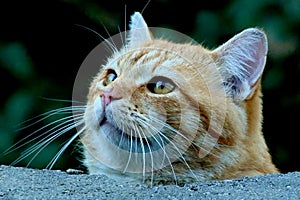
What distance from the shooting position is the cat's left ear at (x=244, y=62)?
3.02m

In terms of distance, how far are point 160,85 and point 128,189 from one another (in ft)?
1.77

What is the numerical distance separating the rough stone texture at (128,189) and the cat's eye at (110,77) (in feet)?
1.71

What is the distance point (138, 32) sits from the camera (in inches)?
135

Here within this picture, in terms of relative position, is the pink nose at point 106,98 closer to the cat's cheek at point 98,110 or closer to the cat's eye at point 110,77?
the cat's cheek at point 98,110

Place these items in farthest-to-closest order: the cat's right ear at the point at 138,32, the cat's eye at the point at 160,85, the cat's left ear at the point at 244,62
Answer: the cat's right ear at the point at 138,32 < the cat's left ear at the point at 244,62 < the cat's eye at the point at 160,85

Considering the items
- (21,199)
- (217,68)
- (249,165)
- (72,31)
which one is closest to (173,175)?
(249,165)

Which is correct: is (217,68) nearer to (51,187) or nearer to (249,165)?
(249,165)

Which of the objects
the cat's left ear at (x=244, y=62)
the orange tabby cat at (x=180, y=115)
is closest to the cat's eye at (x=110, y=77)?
the orange tabby cat at (x=180, y=115)

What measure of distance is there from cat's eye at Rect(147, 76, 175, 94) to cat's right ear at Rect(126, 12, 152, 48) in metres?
0.49

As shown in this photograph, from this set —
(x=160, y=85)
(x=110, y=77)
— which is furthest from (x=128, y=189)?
(x=110, y=77)

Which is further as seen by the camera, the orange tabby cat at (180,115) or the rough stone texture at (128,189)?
the orange tabby cat at (180,115)

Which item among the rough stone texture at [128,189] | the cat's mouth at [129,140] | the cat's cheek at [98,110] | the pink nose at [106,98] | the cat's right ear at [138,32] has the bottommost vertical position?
the rough stone texture at [128,189]

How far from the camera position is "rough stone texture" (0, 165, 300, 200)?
2.42 m

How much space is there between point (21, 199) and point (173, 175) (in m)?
0.70
